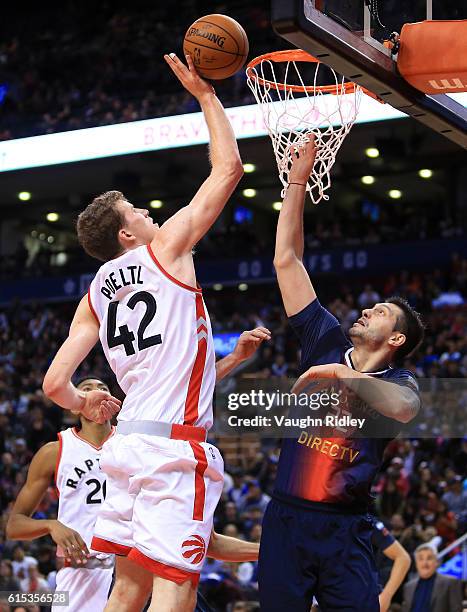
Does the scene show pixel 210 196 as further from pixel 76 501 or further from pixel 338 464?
pixel 76 501

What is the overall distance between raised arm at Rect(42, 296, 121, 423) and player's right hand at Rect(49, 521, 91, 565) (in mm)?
923

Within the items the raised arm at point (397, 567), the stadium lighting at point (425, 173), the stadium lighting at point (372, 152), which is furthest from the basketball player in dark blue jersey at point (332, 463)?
the stadium lighting at point (425, 173)

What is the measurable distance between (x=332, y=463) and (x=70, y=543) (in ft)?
4.61

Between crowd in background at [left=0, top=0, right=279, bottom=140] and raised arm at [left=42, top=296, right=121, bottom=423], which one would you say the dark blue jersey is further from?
crowd in background at [left=0, top=0, right=279, bottom=140]

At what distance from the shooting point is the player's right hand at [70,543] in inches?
179

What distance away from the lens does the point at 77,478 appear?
5375 millimetres

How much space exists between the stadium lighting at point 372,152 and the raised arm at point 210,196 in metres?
15.5

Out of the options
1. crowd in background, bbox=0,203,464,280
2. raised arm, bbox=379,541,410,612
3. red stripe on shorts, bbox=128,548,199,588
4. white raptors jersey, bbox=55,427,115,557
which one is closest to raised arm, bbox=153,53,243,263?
red stripe on shorts, bbox=128,548,199,588

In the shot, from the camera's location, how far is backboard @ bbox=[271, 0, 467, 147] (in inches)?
143

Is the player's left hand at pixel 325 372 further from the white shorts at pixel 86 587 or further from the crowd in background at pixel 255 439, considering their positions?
the crowd in background at pixel 255 439

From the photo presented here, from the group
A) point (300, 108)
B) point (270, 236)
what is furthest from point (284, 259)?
point (270, 236)

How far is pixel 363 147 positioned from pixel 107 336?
51.2 feet

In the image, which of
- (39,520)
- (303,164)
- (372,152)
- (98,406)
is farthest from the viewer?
(372,152)

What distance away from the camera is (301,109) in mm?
5512
